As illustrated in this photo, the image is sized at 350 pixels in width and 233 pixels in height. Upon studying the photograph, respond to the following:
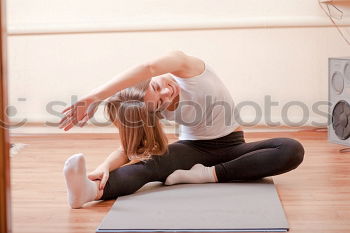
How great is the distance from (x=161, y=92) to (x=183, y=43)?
1305 millimetres

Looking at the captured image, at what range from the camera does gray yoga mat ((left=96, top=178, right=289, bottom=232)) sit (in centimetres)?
184

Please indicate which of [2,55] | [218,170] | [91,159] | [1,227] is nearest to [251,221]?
[218,170]

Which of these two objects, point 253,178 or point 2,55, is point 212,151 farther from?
point 2,55

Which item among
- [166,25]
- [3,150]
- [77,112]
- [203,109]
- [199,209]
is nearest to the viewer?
[3,150]

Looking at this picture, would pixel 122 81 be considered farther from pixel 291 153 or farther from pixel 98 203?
pixel 291 153

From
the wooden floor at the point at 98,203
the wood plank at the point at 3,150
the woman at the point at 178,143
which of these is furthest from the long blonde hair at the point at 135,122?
the wood plank at the point at 3,150

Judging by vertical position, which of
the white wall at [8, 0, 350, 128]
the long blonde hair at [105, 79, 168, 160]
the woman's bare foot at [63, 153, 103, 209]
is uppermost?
the white wall at [8, 0, 350, 128]

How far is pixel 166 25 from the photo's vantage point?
352 cm

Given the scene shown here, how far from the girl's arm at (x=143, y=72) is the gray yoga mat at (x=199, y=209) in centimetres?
37

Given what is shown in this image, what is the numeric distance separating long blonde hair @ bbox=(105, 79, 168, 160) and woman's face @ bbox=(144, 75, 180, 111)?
22 millimetres

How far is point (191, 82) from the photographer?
2.35 meters

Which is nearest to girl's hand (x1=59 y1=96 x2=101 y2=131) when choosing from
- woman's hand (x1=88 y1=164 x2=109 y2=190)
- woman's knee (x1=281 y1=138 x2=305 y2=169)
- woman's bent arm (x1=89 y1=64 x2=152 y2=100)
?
woman's bent arm (x1=89 y1=64 x2=152 y2=100)

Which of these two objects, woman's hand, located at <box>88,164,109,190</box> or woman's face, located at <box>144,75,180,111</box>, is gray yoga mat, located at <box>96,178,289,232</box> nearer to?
woman's hand, located at <box>88,164,109,190</box>

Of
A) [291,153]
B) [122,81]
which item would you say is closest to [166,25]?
[291,153]
